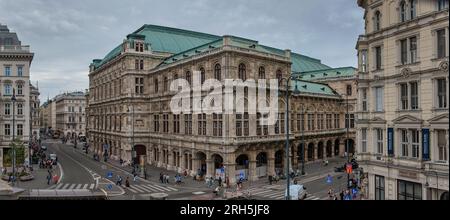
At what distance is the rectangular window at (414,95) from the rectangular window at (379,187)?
610 cm

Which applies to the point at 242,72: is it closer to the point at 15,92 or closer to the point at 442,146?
the point at 442,146

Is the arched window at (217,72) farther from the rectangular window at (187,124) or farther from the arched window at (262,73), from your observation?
the rectangular window at (187,124)

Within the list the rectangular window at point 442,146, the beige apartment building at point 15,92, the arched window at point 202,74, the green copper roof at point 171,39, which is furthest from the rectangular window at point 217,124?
the beige apartment building at point 15,92

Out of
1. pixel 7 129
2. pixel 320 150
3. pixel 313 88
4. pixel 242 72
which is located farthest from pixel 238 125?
pixel 7 129

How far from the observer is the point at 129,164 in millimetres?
67188

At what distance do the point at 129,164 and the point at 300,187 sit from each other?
38139mm

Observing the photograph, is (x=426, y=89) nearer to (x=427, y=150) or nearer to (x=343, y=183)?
(x=427, y=150)

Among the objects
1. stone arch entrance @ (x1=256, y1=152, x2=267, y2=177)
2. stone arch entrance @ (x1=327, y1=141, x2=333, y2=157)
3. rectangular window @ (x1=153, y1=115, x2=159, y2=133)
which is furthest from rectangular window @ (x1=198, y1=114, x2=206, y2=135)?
stone arch entrance @ (x1=327, y1=141, x2=333, y2=157)

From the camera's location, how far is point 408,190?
25594mm

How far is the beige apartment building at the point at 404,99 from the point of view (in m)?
23.0

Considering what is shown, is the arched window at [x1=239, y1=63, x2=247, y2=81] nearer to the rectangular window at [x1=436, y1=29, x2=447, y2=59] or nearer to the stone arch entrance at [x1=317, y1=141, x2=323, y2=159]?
the rectangular window at [x1=436, y1=29, x2=447, y2=59]

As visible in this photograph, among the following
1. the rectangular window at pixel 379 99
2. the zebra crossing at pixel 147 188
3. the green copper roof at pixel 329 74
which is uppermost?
the green copper roof at pixel 329 74

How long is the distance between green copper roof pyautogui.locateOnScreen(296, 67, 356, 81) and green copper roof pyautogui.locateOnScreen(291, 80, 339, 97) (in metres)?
5.43
